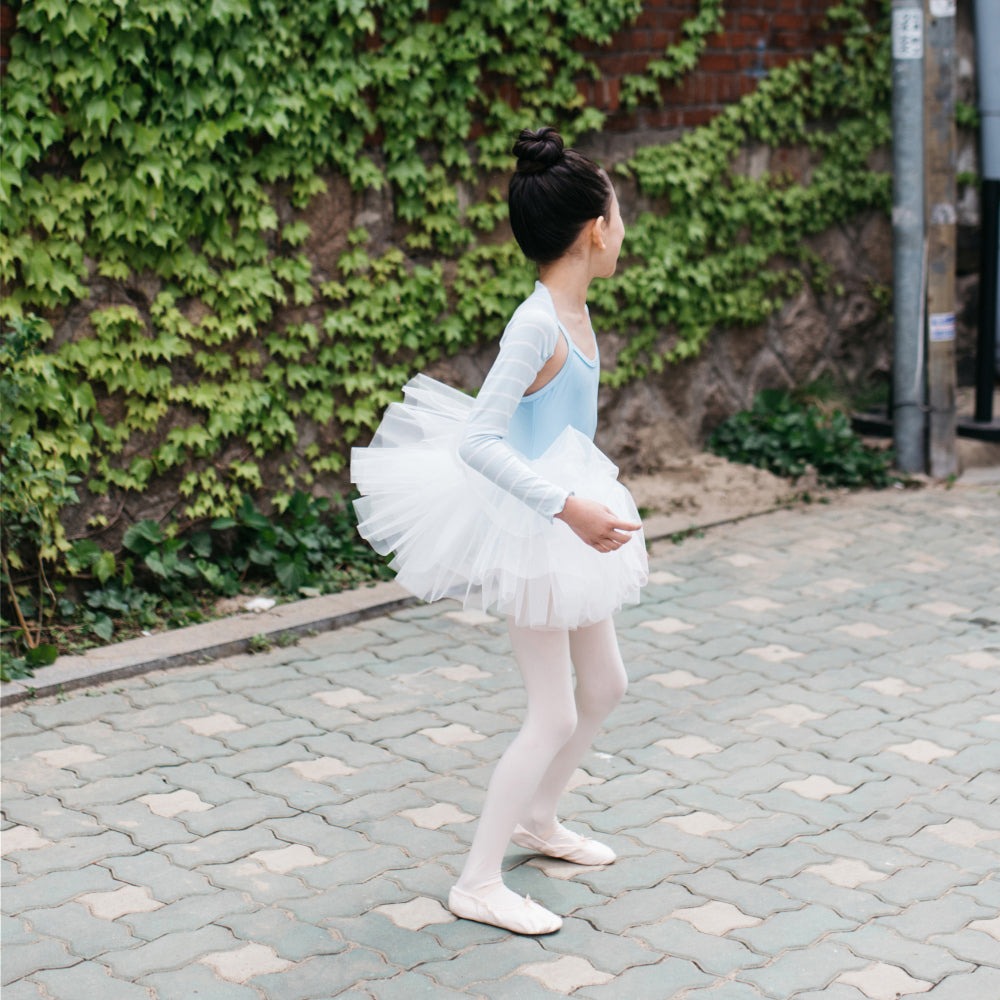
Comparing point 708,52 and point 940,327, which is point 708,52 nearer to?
point 708,52

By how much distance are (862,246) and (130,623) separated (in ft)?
17.2

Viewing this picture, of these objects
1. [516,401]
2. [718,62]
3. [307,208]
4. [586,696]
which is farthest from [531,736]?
[718,62]

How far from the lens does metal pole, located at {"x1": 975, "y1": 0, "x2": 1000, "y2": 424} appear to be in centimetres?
732

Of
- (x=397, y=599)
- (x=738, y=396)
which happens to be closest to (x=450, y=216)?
(x=397, y=599)

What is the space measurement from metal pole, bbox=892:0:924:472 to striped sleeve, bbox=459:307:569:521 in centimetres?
485

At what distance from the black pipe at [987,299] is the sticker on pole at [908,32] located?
896 millimetres

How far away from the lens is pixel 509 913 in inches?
122

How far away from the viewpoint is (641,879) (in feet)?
→ 11.1

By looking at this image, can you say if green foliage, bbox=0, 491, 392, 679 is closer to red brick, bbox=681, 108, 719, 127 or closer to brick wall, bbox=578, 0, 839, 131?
brick wall, bbox=578, 0, 839, 131

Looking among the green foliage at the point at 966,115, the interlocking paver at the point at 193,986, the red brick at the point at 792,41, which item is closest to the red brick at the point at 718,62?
the red brick at the point at 792,41

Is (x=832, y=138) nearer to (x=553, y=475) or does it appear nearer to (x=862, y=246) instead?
(x=862, y=246)

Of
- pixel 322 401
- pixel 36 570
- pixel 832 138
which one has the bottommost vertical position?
pixel 36 570

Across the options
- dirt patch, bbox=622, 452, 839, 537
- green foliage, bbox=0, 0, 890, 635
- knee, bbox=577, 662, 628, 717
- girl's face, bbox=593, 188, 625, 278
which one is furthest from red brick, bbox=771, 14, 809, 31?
knee, bbox=577, 662, 628, 717

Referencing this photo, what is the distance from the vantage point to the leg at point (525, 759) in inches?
122
